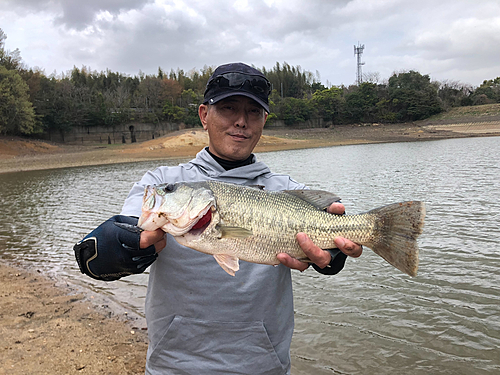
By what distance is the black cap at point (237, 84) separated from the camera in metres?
2.78

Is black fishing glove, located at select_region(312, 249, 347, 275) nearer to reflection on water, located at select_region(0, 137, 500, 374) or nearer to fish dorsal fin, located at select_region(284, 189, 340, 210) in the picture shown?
fish dorsal fin, located at select_region(284, 189, 340, 210)

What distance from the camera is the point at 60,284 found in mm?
7484

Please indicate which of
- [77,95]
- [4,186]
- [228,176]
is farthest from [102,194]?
[77,95]

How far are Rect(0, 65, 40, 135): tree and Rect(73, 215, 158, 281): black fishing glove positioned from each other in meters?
50.4

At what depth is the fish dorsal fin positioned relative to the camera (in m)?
2.78

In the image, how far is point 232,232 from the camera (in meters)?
2.45

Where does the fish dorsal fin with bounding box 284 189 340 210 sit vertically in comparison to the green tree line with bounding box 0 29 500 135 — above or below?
below

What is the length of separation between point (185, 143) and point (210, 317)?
4820cm

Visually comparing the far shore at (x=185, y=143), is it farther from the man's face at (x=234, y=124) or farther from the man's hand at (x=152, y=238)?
the man's hand at (x=152, y=238)

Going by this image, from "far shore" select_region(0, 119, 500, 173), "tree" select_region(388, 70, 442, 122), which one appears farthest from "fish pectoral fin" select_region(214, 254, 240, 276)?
"tree" select_region(388, 70, 442, 122)

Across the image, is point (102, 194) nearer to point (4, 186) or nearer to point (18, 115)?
point (4, 186)

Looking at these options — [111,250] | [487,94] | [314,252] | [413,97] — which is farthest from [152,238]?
[487,94]

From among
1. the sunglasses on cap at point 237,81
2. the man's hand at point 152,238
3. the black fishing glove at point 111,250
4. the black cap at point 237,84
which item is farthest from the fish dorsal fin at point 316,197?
the black fishing glove at point 111,250

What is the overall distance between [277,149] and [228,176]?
157 feet
